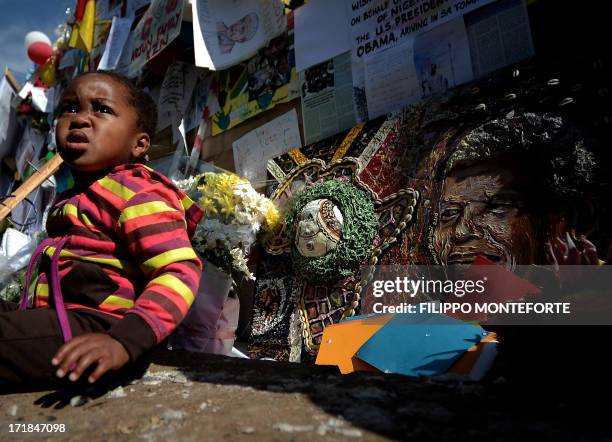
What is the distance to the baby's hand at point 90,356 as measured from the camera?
2.46ft

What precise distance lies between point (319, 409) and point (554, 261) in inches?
32.3

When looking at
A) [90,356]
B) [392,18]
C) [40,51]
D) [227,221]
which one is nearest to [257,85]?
[392,18]

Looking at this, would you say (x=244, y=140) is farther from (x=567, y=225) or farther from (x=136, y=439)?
(x=136, y=439)

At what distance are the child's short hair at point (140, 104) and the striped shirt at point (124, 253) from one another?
0.80 feet

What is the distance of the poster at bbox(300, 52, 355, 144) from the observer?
2308 millimetres

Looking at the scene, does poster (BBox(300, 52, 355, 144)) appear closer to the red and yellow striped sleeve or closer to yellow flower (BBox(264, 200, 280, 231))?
yellow flower (BBox(264, 200, 280, 231))

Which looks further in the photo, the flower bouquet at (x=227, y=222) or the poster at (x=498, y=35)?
the flower bouquet at (x=227, y=222)

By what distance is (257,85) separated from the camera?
287cm

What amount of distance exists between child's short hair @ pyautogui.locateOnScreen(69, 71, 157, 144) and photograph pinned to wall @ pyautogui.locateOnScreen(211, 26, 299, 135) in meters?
1.35

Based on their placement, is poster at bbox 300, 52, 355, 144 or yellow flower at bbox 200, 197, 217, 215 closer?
yellow flower at bbox 200, 197, 217, 215

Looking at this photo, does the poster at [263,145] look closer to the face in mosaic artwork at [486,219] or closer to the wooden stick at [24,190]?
the face in mosaic artwork at [486,219]

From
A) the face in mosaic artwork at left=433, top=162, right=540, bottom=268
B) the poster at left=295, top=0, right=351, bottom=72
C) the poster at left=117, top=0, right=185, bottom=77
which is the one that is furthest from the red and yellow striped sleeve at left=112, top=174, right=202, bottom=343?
the poster at left=117, top=0, right=185, bottom=77

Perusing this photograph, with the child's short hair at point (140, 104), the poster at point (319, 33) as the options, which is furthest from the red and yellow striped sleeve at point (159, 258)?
the poster at point (319, 33)

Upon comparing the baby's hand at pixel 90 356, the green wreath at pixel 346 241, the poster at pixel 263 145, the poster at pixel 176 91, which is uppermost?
the poster at pixel 176 91
